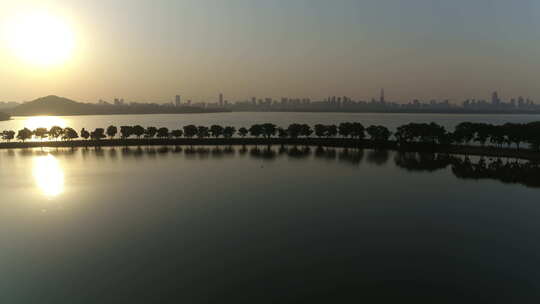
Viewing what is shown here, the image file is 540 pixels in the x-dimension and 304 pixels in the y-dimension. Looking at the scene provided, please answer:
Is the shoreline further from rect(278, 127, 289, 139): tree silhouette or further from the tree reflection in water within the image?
the tree reflection in water

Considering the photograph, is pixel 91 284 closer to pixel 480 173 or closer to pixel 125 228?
pixel 125 228

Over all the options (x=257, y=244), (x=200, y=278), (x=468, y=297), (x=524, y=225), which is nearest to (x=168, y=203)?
(x=257, y=244)

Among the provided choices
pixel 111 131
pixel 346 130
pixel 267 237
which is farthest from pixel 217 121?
pixel 267 237

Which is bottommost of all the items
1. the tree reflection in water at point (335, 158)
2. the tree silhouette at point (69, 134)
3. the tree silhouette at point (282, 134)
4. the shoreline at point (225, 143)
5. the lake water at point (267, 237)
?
the lake water at point (267, 237)

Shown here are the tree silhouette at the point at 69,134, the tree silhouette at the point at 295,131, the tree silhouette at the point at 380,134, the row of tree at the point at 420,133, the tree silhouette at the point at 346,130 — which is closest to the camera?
the row of tree at the point at 420,133

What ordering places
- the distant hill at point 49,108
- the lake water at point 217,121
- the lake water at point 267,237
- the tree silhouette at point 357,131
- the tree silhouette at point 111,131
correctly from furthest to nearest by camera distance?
the distant hill at point 49,108 < the lake water at point 217,121 < the tree silhouette at point 111,131 < the tree silhouette at point 357,131 < the lake water at point 267,237

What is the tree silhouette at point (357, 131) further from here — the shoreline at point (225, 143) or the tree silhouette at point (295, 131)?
the tree silhouette at point (295, 131)

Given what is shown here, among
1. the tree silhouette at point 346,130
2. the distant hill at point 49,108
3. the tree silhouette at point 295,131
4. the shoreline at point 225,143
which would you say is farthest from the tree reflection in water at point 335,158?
the distant hill at point 49,108

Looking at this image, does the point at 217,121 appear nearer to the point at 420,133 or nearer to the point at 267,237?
the point at 420,133
